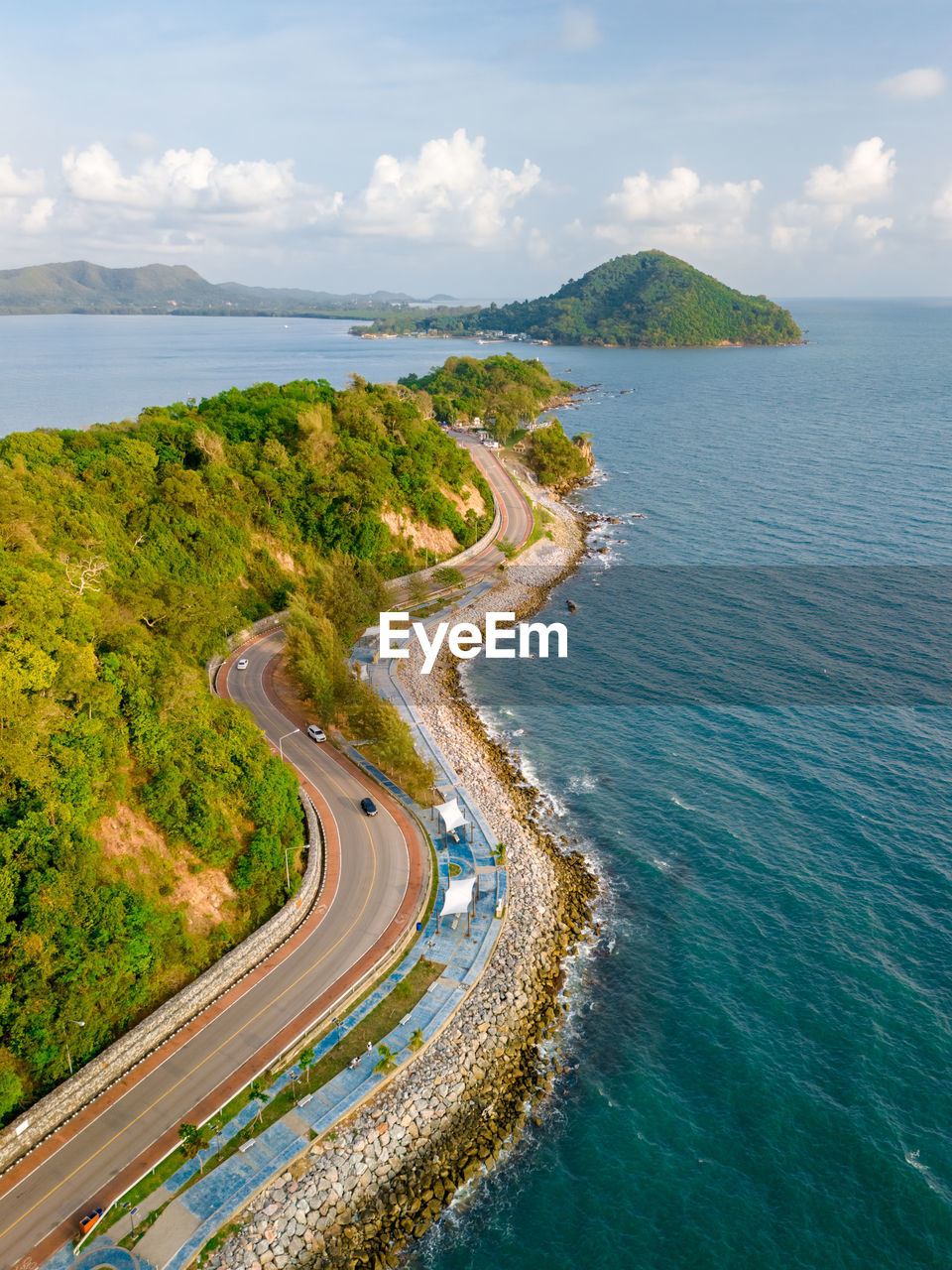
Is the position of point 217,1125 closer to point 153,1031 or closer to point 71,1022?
point 153,1031

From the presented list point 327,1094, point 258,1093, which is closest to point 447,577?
point 327,1094

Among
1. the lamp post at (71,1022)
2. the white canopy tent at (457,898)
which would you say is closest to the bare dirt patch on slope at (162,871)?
the lamp post at (71,1022)

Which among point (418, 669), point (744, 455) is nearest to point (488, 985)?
point (418, 669)

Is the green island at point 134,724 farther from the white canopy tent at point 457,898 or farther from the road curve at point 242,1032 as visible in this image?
the white canopy tent at point 457,898

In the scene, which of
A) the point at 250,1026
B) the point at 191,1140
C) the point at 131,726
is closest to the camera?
the point at 191,1140

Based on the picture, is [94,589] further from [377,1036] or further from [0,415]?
[0,415]

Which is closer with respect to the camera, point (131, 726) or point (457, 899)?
point (131, 726)
